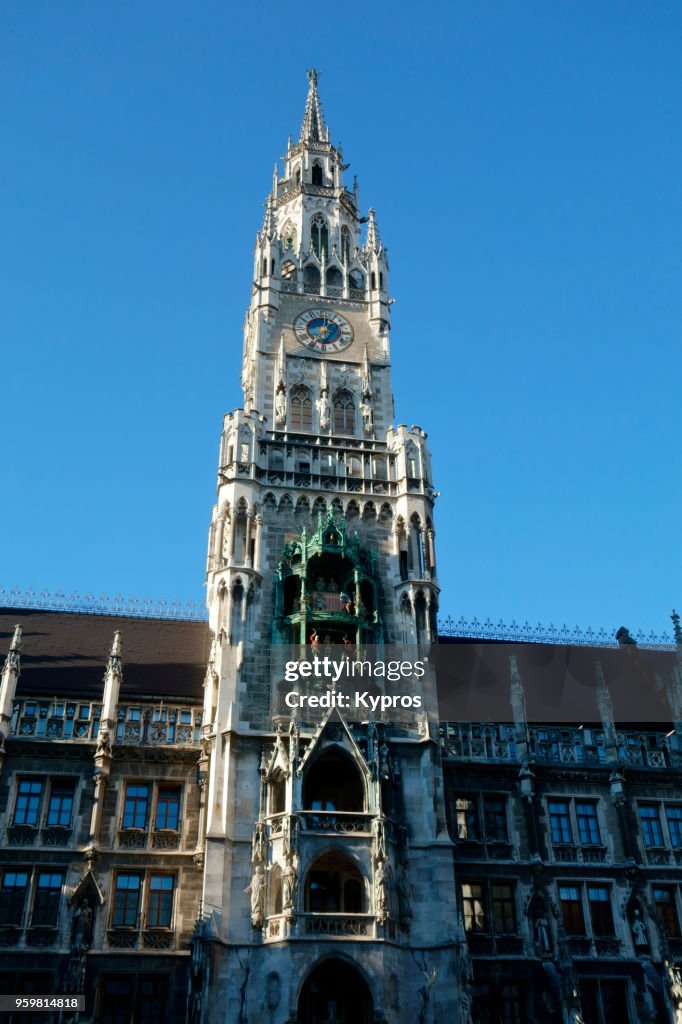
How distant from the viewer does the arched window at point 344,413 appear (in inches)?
1734

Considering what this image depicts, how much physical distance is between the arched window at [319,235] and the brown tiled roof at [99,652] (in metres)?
20.4

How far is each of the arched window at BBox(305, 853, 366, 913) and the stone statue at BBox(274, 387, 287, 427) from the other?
18.3 m

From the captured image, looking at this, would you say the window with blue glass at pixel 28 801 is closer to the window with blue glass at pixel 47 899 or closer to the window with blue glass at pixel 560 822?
the window with blue glass at pixel 47 899

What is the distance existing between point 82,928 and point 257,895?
5568 millimetres

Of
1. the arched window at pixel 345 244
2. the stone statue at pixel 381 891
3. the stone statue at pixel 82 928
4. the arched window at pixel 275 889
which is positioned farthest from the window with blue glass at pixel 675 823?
the arched window at pixel 345 244

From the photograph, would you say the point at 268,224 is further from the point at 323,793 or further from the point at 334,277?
the point at 323,793

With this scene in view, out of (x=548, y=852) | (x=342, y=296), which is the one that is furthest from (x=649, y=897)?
(x=342, y=296)

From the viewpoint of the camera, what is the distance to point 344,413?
4450cm

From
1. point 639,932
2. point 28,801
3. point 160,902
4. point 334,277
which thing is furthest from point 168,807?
point 334,277

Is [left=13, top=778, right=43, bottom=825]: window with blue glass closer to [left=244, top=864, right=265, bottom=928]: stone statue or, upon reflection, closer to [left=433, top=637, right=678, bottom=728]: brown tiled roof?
[left=244, top=864, right=265, bottom=928]: stone statue

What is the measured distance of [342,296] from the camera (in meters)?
48.0

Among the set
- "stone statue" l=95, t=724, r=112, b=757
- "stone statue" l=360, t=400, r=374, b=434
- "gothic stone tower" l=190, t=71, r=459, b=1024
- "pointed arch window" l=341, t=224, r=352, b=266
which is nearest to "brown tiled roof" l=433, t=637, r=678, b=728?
"gothic stone tower" l=190, t=71, r=459, b=1024

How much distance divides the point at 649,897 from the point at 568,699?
8371 millimetres

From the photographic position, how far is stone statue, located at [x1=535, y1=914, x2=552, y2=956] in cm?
3406
